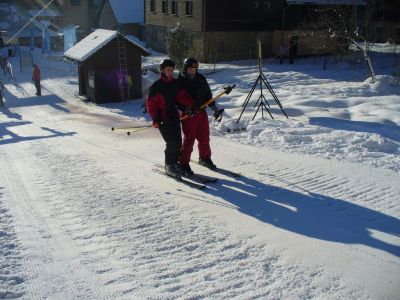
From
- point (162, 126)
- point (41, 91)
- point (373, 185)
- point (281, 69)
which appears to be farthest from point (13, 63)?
point (373, 185)

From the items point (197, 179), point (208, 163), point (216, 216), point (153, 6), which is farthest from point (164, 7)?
point (216, 216)

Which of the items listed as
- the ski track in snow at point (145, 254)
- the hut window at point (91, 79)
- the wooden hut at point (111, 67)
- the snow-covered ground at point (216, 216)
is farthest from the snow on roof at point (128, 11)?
the ski track in snow at point (145, 254)

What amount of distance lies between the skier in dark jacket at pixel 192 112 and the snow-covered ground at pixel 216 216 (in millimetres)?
482

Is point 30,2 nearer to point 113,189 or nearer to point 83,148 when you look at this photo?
point 83,148

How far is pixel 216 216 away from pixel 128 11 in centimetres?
3905

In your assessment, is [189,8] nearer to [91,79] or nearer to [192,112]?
[91,79]

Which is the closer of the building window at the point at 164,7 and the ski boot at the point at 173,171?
the ski boot at the point at 173,171

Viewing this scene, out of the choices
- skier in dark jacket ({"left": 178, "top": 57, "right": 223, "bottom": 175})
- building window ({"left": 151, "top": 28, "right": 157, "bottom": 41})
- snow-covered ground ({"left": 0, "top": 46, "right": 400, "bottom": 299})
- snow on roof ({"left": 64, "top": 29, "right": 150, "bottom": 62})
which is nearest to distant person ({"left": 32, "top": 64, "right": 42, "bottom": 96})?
snow on roof ({"left": 64, "top": 29, "right": 150, "bottom": 62})

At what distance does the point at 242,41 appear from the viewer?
1249 inches

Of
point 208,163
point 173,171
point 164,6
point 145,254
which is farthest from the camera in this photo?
point 164,6

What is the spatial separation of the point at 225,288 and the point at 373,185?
142 inches

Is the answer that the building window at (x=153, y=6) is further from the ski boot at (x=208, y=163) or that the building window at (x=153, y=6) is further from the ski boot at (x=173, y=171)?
the ski boot at (x=173, y=171)

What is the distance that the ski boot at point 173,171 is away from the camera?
6924 mm

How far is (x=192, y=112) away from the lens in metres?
7.10
